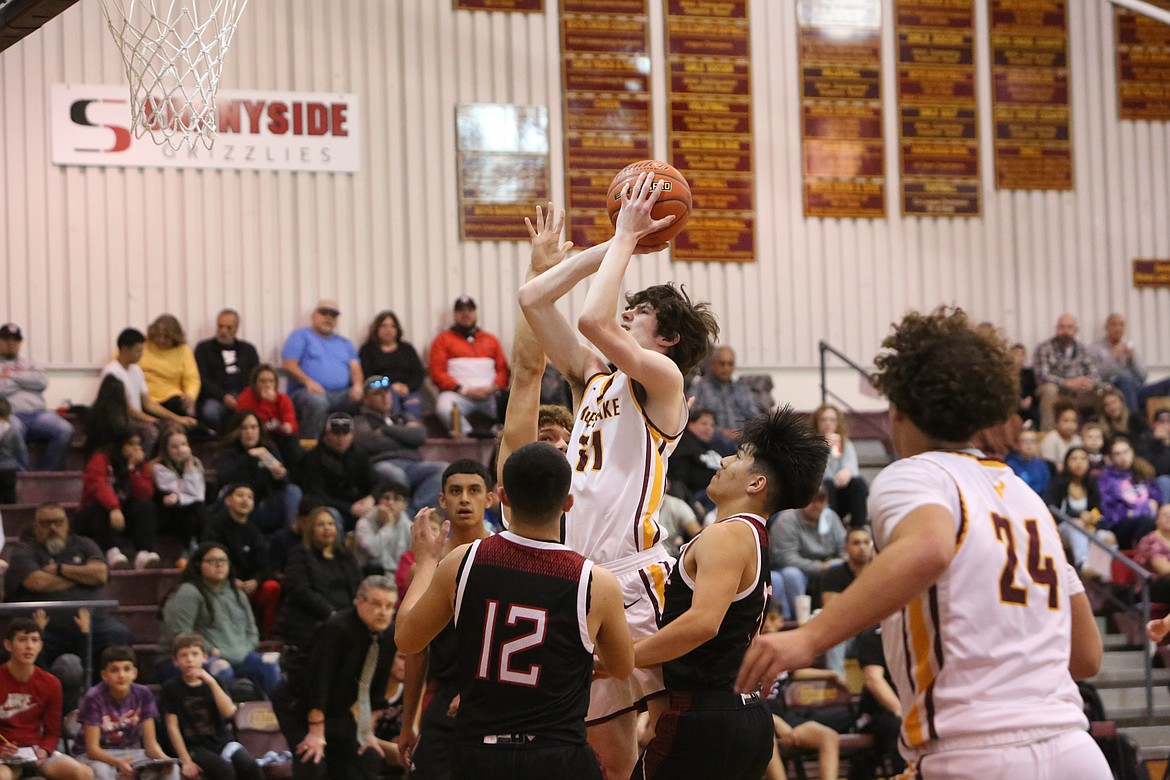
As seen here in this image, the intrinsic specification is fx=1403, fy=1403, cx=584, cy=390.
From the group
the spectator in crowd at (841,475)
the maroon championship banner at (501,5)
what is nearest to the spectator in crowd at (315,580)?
the spectator in crowd at (841,475)

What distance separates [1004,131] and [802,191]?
2.63 meters

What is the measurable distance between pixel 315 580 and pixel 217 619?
0.75 metres

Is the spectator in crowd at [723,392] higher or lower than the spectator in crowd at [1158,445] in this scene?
higher

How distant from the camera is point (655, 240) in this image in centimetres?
540

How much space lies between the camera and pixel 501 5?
15.2 m

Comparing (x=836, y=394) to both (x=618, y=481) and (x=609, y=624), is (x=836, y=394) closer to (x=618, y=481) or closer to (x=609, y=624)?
(x=618, y=481)

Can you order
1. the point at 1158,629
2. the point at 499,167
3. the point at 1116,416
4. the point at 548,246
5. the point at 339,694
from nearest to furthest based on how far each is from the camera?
the point at 1158,629, the point at 548,246, the point at 339,694, the point at 1116,416, the point at 499,167

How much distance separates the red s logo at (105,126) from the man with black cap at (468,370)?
12.0ft

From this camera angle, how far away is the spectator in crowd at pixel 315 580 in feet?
33.5

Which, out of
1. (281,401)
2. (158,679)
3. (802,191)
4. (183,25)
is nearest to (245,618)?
(158,679)

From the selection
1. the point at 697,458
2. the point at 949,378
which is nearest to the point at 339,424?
the point at 697,458

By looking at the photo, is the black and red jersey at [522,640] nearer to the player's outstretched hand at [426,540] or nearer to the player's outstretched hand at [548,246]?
the player's outstretched hand at [426,540]

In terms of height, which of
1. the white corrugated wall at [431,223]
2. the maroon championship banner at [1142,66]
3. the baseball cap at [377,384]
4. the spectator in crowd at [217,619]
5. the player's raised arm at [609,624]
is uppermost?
the maroon championship banner at [1142,66]

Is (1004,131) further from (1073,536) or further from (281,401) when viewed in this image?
(281,401)
